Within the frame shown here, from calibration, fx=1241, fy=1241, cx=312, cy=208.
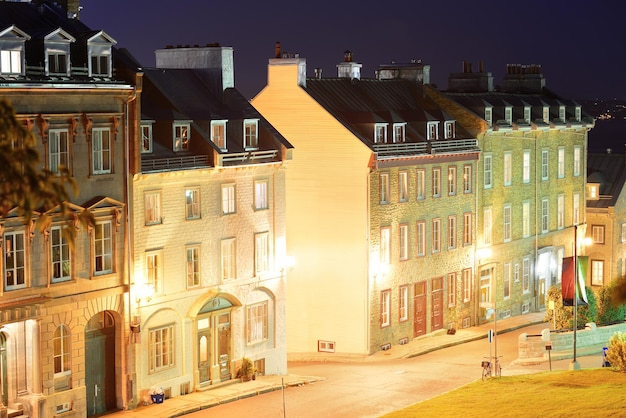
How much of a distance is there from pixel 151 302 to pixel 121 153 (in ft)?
19.5

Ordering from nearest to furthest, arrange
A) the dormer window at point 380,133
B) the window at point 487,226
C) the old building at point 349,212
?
the old building at point 349,212, the dormer window at point 380,133, the window at point 487,226

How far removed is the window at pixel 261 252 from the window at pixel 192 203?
14.3ft

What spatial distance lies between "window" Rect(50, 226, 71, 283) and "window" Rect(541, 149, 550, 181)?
138 feet

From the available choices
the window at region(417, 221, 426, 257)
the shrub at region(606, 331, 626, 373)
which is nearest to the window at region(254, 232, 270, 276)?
the window at region(417, 221, 426, 257)

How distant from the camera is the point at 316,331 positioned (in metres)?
61.5

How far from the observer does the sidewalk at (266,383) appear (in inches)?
1811

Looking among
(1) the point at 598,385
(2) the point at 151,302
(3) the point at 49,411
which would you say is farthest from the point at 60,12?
(1) the point at 598,385

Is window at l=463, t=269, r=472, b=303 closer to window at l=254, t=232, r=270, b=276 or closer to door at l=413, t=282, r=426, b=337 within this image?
door at l=413, t=282, r=426, b=337

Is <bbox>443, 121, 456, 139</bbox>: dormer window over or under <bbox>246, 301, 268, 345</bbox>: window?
over

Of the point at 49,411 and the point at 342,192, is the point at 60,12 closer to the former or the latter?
the point at 49,411

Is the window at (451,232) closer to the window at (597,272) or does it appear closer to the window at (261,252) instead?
the window at (261,252)

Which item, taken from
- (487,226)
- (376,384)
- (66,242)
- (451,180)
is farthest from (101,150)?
(487,226)

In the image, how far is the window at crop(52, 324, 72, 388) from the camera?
42.8m

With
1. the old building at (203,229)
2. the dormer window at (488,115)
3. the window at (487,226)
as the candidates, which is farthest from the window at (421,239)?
the old building at (203,229)
